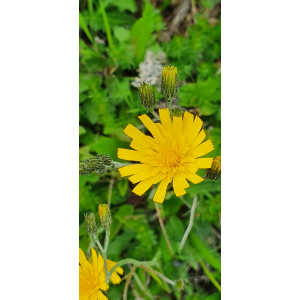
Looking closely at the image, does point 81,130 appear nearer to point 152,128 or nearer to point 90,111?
point 90,111

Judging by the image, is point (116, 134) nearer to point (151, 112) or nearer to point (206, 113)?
point (151, 112)

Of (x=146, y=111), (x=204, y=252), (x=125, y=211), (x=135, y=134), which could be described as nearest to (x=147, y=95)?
(x=146, y=111)

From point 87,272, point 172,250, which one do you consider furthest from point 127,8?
point 87,272

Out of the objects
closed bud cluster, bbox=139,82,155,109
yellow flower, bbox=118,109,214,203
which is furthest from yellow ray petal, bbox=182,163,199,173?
closed bud cluster, bbox=139,82,155,109

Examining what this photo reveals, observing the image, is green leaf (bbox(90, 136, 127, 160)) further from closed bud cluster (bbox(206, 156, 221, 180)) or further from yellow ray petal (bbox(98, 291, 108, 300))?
yellow ray petal (bbox(98, 291, 108, 300))

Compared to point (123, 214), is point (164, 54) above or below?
above

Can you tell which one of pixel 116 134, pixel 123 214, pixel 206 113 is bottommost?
pixel 123 214
